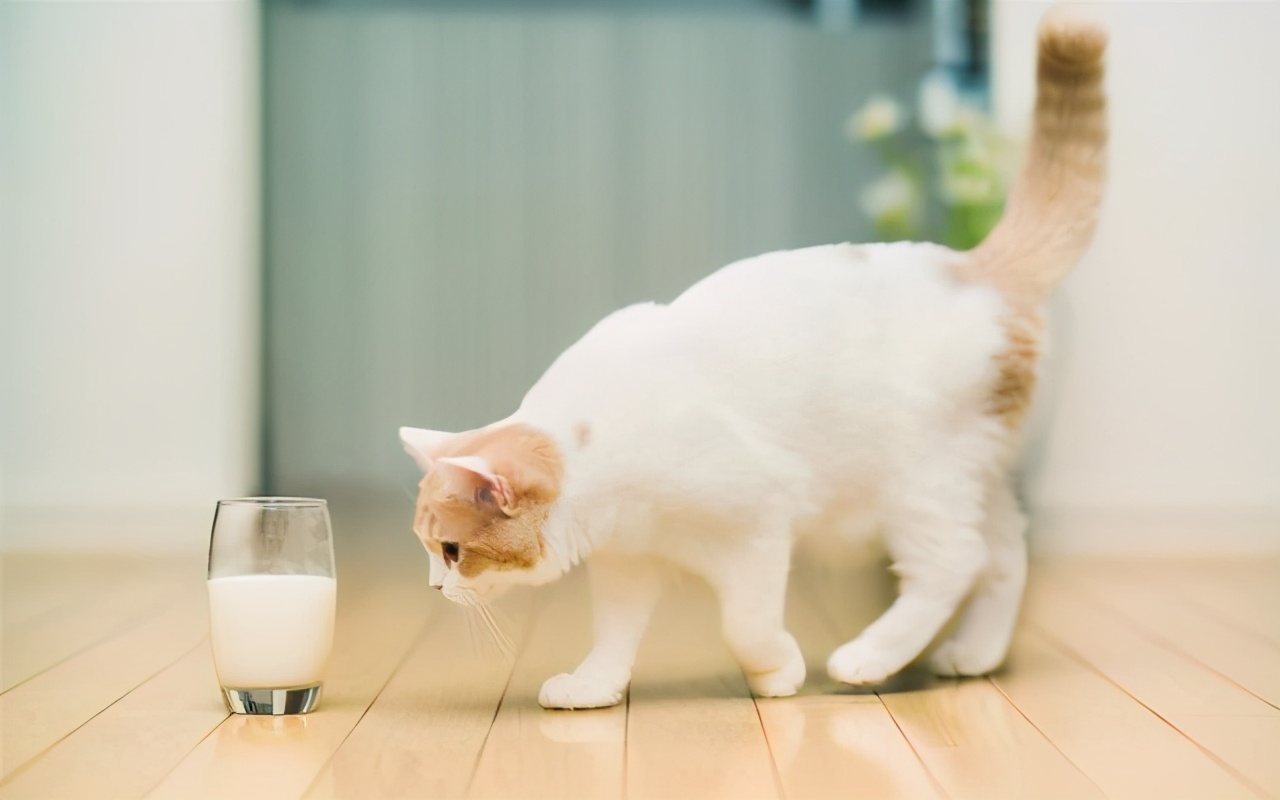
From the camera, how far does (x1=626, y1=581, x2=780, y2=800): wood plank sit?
0.87 metres

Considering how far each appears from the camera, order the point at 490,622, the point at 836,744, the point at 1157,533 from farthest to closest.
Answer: the point at 1157,533
the point at 490,622
the point at 836,744

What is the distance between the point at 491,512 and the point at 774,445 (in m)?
0.28

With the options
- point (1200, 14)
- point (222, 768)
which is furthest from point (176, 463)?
point (1200, 14)

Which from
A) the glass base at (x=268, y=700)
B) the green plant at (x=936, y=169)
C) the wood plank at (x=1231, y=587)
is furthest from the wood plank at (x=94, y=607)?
the wood plank at (x=1231, y=587)

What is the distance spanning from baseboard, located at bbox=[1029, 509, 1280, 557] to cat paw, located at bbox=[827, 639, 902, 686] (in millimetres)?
359

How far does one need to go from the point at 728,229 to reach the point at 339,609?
66 centimetres

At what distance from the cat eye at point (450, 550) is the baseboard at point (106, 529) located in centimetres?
50

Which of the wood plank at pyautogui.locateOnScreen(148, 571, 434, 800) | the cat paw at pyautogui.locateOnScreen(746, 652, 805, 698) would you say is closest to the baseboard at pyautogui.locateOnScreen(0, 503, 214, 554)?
the wood plank at pyautogui.locateOnScreen(148, 571, 434, 800)

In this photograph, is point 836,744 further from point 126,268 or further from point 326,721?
point 126,268

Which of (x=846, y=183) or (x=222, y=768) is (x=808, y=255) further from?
(x=222, y=768)

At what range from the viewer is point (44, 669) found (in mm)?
1218

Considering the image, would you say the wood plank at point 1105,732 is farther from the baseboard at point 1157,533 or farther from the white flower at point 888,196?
the white flower at point 888,196

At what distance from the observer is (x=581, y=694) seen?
1.08m

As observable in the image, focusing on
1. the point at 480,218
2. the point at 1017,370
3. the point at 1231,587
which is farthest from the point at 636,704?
the point at 1231,587
